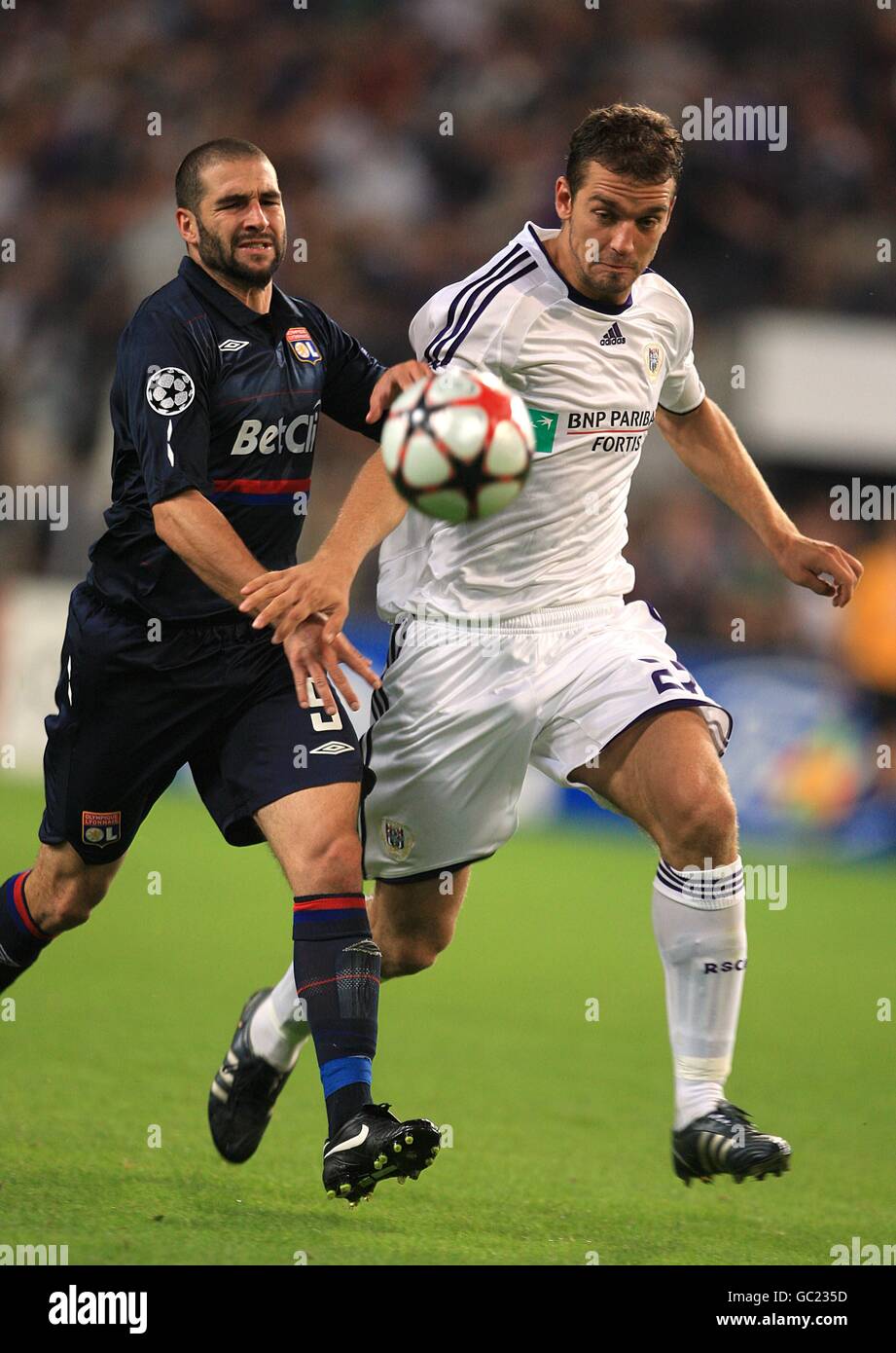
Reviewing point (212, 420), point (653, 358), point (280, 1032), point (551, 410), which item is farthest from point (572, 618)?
point (280, 1032)

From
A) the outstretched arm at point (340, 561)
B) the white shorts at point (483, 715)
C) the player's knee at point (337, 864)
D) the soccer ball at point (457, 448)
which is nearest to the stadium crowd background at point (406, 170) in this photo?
the white shorts at point (483, 715)

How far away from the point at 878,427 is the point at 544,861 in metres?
4.88

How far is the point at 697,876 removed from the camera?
4086 mm

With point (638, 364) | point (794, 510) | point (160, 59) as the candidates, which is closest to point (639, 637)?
point (638, 364)

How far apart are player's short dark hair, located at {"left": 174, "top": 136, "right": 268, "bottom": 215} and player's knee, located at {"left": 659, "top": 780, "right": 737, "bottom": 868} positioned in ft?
5.87

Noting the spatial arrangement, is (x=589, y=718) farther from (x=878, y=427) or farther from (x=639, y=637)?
(x=878, y=427)

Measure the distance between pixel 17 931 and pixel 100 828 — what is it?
0.46 m

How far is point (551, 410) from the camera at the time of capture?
4.37 meters

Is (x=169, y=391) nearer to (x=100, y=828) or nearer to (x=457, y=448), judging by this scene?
(x=457, y=448)

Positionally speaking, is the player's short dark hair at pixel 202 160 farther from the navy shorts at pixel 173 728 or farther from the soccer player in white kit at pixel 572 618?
the navy shorts at pixel 173 728

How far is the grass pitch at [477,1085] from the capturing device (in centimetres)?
405

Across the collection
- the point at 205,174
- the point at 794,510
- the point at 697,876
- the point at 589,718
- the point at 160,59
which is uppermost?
the point at 160,59

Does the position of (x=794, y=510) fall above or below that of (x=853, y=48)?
below

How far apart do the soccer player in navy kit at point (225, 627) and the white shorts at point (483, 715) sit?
381mm
